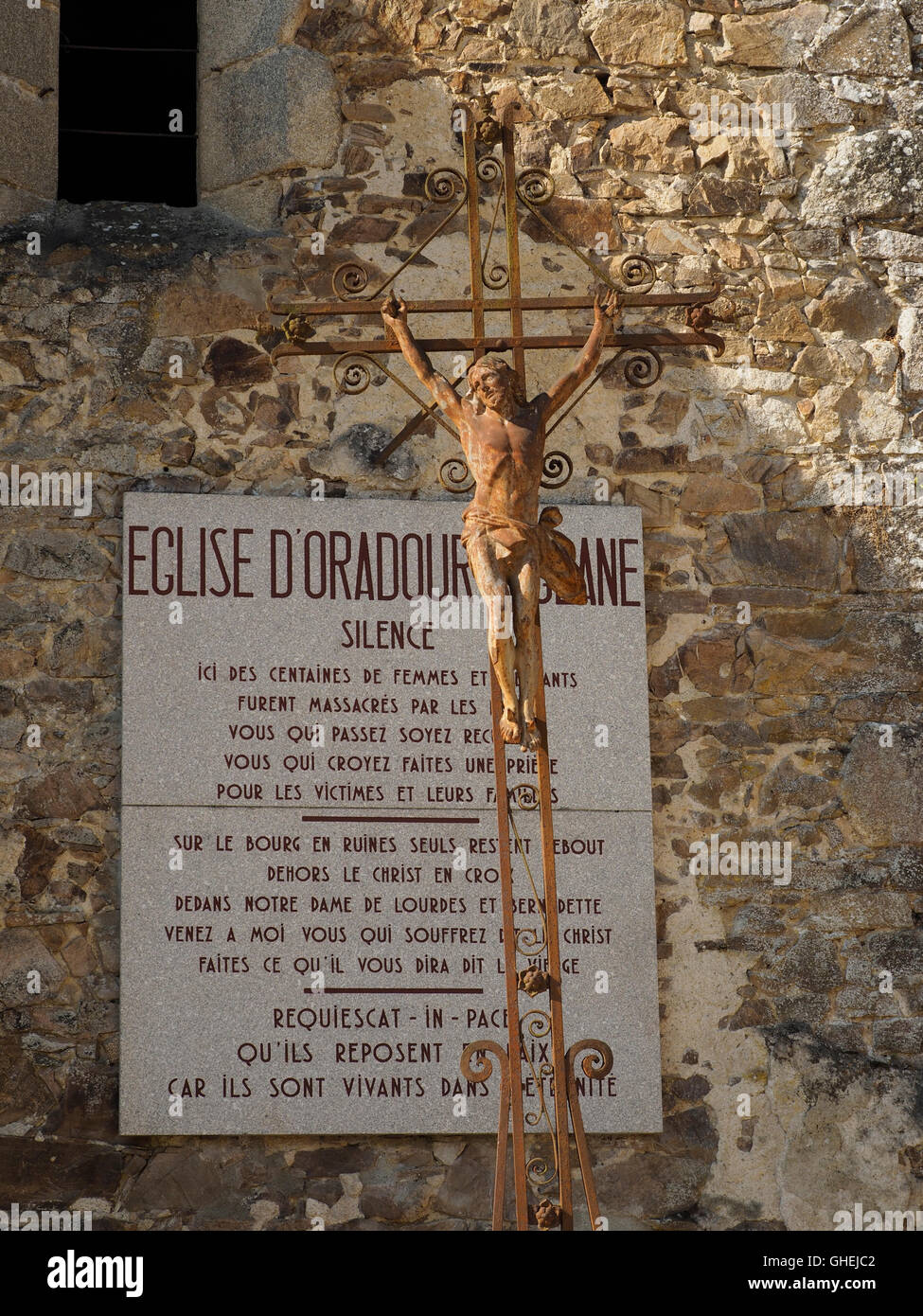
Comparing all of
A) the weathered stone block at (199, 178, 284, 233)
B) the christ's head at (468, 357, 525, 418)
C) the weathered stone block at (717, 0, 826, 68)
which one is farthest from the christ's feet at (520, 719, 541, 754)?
the weathered stone block at (717, 0, 826, 68)

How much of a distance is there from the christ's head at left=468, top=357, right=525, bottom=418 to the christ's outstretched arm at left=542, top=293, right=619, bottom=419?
0.26 ft

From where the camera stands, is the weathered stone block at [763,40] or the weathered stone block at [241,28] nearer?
the weathered stone block at [241,28]

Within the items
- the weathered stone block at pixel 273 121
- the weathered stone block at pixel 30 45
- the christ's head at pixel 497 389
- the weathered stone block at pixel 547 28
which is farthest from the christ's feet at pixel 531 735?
the weathered stone block at pixel 30 45

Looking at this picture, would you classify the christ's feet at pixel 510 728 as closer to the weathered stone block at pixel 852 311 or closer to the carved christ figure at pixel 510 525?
the carved christ figure at pixel 510 525

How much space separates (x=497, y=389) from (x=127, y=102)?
3.08m

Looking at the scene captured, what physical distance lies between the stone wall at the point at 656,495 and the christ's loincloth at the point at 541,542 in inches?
Result: 70.1

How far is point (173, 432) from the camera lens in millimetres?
5914

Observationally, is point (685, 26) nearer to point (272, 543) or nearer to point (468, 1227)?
point (272, 543)

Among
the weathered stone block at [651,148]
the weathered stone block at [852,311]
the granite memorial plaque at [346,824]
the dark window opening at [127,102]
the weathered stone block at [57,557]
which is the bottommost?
the granite memorial plaque at [346,824]

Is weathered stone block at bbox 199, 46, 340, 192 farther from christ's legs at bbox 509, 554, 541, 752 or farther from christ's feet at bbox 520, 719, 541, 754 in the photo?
christ's feet at bbox 520, 719, 541, 754

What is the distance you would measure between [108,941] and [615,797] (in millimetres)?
1554

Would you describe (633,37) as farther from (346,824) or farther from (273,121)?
(346,824)

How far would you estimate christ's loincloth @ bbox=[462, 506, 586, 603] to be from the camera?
13.3 ft

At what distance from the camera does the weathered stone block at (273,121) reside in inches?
246
